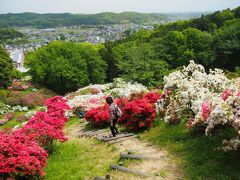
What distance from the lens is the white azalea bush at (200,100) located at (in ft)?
32.9

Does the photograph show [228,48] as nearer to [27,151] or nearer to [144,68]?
[144,68]

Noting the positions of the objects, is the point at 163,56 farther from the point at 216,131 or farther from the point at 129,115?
the point at 216,131

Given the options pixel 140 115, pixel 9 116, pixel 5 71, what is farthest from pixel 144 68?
pixel 140 115

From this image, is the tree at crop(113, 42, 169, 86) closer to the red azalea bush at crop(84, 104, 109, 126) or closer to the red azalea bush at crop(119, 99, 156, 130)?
the red azalea bush at crop(84, 104, 109, 126)

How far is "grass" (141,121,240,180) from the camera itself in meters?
10.3

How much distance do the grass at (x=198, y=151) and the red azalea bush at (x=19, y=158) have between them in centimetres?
435

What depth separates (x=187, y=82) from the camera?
13734 millimetres

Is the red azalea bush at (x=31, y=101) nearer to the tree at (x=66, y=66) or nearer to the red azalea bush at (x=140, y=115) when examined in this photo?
the tree at (x=66, y=66)

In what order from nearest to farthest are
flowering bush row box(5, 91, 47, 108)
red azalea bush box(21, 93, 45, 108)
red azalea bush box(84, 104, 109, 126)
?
red azalea bush box(84, 104, 109, 126) < flowering bush row box(5, 91, 47, 108) < red azalea bush box(21, 93, 45, 108)

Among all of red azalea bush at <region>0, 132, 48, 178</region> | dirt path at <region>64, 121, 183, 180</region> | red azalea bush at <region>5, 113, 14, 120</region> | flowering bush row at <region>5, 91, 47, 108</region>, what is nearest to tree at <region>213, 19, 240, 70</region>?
flowering bush row at <region>5, 91, 47, 108</region>

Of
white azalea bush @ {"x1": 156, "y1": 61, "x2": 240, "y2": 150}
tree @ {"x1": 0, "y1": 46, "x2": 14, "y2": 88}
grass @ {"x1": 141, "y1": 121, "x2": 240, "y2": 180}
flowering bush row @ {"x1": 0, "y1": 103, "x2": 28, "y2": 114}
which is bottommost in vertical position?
flowering bush row @ {"x1": 0, "y1": 103, "x2": 28, "y2": 114}

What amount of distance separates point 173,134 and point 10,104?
3488 cm

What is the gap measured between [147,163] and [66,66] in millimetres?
51683

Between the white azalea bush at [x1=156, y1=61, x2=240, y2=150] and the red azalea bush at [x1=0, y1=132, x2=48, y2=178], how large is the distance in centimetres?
485
